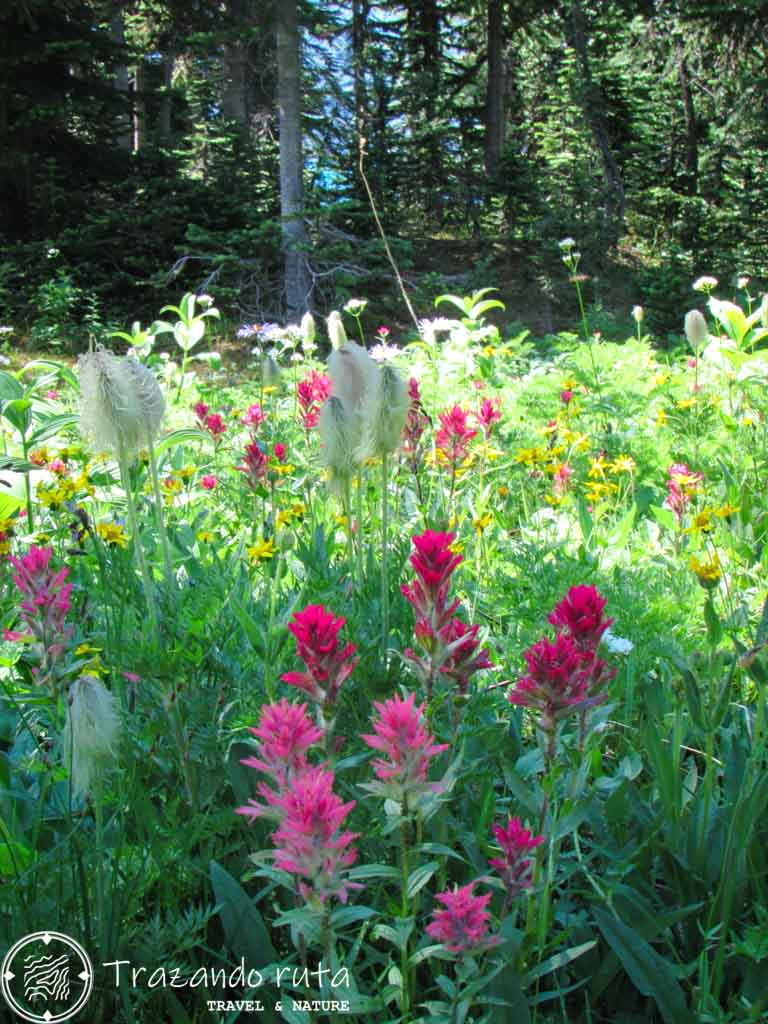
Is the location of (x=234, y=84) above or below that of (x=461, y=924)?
above

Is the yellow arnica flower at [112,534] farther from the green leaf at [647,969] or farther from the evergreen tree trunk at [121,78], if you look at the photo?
the evergreen tree trunk at [121,78]

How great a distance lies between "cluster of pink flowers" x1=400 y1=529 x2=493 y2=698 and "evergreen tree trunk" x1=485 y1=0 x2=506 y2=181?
1516 centimetres

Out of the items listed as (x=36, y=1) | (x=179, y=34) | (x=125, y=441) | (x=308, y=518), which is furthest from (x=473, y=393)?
(x=179, y=34)

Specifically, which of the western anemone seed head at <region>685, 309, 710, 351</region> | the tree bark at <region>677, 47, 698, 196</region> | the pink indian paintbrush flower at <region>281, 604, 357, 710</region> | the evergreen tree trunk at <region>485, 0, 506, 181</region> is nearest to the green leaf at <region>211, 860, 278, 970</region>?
the pink indian paintbrush flower at <region>281, 604, 357, 710</region>

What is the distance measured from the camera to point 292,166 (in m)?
9.53

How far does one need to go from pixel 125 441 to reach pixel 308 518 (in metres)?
1.11

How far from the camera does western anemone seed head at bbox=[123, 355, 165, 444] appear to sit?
1439mm

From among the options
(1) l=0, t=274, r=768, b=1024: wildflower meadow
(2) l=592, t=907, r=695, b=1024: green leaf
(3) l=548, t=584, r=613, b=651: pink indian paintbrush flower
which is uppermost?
(3) l=548, t=584, r=613, b=651: pink indian paintbrush flower

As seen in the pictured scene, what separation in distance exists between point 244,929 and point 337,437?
84 cm

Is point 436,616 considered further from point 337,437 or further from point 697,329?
point 697,329

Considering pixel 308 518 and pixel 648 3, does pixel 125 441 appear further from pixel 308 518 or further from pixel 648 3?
pixel 648 3

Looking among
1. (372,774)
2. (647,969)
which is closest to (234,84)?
(372,774)

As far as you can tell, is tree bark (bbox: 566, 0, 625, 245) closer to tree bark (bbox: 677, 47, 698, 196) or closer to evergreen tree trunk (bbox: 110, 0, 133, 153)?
tree bark (bbox: 677, 47, 698, 196)

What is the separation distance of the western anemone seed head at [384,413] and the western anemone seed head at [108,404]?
0.42m
